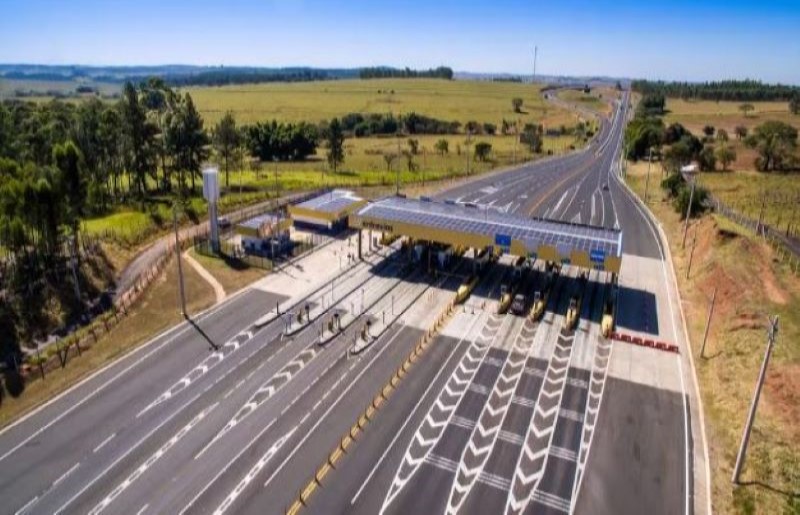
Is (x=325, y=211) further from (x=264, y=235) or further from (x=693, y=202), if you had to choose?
(x=693, y=202)

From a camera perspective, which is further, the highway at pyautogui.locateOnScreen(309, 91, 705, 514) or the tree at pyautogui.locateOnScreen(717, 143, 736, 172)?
the tree at pyautogui.locateOnScreen(717, 143, 736, 172)

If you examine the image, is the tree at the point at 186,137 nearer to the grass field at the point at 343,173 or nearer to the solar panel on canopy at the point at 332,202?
the grass field at the point at 343,173

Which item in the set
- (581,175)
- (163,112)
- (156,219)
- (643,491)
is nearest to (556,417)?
(643,491)

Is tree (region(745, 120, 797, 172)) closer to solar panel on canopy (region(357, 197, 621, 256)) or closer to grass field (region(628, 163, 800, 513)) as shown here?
grass field (region(628, 163, 800, 513))

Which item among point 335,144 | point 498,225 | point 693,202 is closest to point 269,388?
point 498,225

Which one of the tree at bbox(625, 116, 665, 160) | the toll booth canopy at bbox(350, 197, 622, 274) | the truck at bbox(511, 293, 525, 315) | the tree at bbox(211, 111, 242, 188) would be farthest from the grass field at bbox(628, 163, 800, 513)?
the tree at bbox(211, 111, 242, 188)

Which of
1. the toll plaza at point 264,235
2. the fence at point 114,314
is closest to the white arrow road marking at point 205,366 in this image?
the fence at point 114,314
